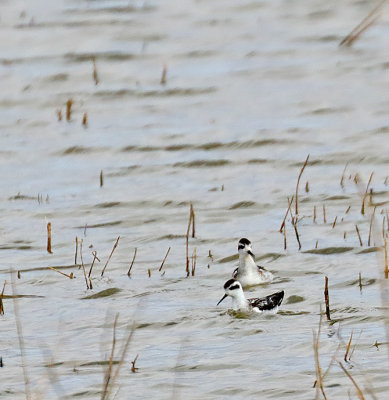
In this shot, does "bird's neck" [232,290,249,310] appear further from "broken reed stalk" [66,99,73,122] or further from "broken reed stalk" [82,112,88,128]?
"broken reed stalk" [66,99,73,122]

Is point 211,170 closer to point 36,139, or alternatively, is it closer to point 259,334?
point 36,139

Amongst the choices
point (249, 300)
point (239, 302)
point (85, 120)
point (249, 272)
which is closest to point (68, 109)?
point (85, 120)

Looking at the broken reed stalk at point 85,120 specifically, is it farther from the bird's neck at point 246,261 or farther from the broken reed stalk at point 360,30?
the broken reed stalk at point 360,30

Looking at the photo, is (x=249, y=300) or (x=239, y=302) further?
(x=249, y=300)

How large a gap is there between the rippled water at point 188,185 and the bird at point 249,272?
0.11 meters

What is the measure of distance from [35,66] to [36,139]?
10.4ft

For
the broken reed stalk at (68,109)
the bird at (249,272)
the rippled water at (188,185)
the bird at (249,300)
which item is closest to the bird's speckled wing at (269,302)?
the bird at (249,300)

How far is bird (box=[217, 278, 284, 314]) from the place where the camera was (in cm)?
838

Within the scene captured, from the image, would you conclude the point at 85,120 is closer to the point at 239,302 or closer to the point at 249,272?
the point at 249,272

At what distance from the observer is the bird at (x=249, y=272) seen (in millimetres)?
9273

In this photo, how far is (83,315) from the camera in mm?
8477

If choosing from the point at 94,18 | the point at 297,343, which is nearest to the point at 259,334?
the point at 297,343

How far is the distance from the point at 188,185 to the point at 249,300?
11.4 feet

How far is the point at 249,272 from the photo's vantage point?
934 centimetres
